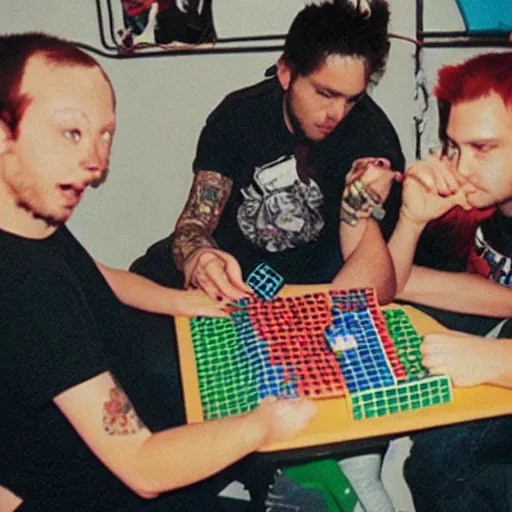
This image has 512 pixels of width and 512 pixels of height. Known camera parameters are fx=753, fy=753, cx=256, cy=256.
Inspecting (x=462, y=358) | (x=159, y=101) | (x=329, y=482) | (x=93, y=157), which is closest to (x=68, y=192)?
(x=93, y=157)

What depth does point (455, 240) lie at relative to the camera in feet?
5.14

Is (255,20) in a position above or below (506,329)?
above

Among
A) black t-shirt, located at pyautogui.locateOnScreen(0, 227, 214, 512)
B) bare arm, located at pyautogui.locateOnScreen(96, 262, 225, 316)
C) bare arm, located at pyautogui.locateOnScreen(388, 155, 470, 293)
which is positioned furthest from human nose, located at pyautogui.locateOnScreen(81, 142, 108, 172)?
bare arm, located at pyautogui.locateOnScreen(388, 155, 470, 293)

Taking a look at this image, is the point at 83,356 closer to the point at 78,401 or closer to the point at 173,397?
Result: the point at 78,401

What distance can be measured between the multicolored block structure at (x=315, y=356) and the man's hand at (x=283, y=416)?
34 millimetres

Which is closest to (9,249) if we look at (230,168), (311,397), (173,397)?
(311,397)

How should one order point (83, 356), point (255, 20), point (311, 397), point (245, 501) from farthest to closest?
1. point (245, 501)
2. point (255, 20)
3. point (311, 397)
4. point (83, 356)

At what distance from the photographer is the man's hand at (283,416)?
42.2 inches

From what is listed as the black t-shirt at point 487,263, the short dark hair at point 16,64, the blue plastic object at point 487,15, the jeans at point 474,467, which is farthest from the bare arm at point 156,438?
the blue plastic object at point 487,15

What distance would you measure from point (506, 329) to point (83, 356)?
2.92 ft

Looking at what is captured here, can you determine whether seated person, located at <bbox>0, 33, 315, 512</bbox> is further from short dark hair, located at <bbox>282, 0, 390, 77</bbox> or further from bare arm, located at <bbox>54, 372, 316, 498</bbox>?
short dark hair, located at <bbox>282, 0, 390, 77</bbox>

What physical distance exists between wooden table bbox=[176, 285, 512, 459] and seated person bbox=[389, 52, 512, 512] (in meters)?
0.21

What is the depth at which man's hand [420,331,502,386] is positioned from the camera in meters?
1.16

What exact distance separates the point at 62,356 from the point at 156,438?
0.61ft
